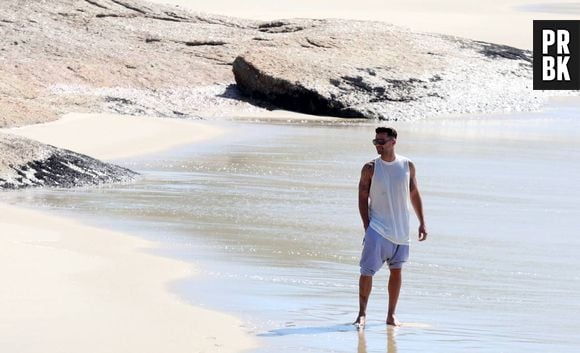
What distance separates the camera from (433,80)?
87.5 ft

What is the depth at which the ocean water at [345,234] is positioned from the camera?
813 cm

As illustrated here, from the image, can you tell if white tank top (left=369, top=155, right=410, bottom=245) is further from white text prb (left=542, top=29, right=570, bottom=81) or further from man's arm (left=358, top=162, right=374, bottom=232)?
white text prb (left=542, top=29, right=570, bottom=81)

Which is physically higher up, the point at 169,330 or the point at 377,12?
the point at 377,12

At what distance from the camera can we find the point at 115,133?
1894 centimetres

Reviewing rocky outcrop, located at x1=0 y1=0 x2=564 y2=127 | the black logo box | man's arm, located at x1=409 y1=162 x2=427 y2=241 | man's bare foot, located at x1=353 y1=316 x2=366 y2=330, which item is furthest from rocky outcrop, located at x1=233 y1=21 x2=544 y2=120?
man's bare foot, located at x1=353 y1=316 x2=366 y2=330

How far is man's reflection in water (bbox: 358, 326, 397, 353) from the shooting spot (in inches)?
299

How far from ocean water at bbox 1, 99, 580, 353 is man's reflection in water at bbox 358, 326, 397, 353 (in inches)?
0.6

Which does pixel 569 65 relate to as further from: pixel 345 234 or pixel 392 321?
pixel 392 321

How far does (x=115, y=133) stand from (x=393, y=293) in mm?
11165

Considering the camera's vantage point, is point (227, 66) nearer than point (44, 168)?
No

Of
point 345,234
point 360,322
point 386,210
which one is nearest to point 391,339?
point 360,322

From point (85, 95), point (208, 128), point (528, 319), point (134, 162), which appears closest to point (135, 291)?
point (528, 319)

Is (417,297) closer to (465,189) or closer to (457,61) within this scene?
(465,189)

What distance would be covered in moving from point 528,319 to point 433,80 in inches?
728
